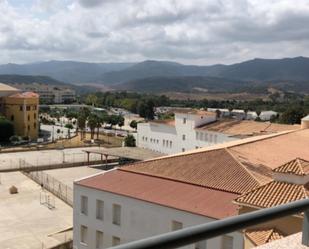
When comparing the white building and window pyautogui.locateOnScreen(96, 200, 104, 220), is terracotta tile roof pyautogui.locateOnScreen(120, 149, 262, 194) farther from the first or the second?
window pyautogui.locateOnScreen(96, 200, 104, 220)

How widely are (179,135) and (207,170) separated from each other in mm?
37279

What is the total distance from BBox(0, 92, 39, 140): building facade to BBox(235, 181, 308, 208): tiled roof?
7079cm

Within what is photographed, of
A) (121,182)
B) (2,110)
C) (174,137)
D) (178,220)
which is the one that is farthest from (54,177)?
(2,110)

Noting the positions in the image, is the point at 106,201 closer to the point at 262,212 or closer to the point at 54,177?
the point at 262,212

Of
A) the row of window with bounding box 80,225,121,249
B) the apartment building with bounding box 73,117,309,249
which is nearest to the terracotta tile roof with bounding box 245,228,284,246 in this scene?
the apartment building with bounding box 73,117,309,249

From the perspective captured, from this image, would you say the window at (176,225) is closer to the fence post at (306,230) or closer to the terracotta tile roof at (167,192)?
the terracotta tile roof at (167,192)

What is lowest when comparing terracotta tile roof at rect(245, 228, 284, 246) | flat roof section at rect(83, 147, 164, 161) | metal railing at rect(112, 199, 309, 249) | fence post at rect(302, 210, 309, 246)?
flat roof section at rect(83, 147, 164, 161)

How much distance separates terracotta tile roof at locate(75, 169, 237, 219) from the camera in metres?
18.3

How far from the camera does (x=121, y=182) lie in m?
22.8

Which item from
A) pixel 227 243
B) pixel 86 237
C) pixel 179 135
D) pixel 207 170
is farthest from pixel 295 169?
pixel 179 135

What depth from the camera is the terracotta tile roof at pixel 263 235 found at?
43.1 ft

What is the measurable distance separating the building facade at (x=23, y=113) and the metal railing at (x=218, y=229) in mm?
82261

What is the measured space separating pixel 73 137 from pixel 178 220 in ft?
213

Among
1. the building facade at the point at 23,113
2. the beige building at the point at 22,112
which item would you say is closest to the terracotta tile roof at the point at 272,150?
the beige building at the point at 22,112
